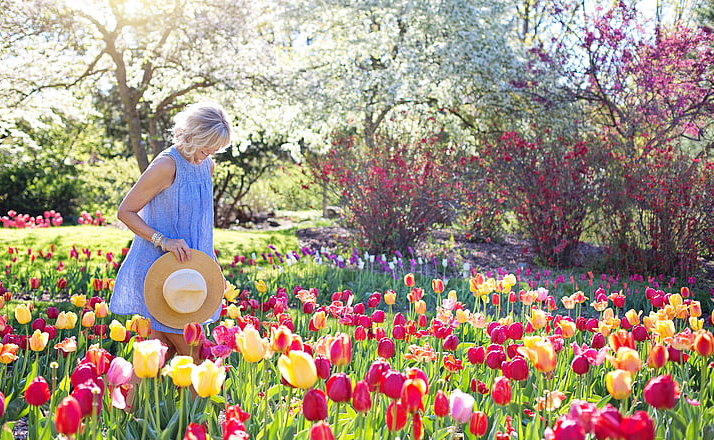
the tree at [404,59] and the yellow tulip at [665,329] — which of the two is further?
the tree at [404,59]

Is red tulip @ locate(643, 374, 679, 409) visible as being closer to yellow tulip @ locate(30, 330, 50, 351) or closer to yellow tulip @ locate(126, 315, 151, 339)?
yellow tulip @ locate(126, 315, 151, 339)

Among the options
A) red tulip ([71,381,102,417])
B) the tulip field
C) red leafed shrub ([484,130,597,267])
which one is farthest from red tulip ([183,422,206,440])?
red leafed shrub ([484,130,597,267])

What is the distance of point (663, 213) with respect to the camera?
6266 mm

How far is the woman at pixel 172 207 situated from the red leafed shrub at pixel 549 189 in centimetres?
513

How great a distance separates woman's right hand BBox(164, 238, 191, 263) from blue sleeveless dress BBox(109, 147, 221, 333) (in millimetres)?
127

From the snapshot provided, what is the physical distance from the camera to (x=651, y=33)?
926 cm

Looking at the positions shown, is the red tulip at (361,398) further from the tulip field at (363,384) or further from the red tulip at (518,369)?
the red tulip at (518,369)

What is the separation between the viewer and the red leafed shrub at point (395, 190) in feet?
24.4

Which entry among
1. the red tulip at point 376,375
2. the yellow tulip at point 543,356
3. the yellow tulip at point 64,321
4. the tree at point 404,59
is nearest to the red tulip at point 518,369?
the yellow tulip at point 543,356

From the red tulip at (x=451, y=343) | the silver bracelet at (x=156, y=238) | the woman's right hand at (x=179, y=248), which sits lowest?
the red tulip at (x=451, y=343)

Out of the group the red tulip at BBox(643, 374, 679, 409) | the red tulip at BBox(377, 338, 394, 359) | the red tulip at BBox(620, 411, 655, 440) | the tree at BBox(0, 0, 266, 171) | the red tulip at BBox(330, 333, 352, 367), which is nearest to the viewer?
the red tulip at BBox(620, 411, 655, 440)

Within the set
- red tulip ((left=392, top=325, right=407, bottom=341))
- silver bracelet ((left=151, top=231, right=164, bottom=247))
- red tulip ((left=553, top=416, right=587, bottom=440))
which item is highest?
silver bracelet ((left=151, top=231, right=164, bottom=247))

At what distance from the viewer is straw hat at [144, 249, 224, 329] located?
2443mm

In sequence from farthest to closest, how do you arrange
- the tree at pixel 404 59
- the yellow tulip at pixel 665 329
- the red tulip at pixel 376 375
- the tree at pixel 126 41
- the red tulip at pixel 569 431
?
the tree at pixel 404 59
the tree at pixel 126 41
the yellow tulip at pixel 665 329
the red tulip at pixel 376 375
the red tulip at pixel 569 431
